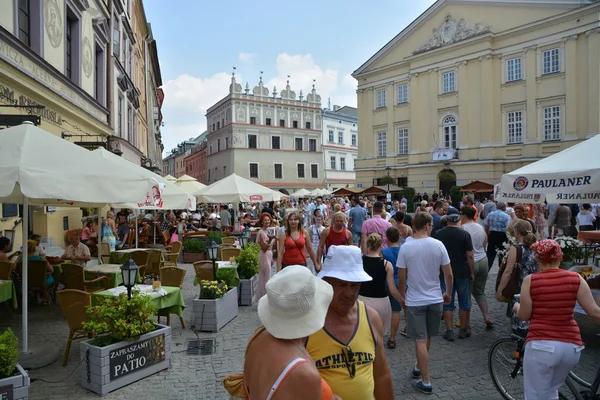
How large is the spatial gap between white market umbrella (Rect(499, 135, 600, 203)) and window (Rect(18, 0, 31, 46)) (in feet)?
38.7

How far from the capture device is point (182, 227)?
1630 cm

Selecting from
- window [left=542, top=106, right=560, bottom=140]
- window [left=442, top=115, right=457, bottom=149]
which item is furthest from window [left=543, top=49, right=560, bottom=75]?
window [left=442, top=115, right=457, bottom=149]

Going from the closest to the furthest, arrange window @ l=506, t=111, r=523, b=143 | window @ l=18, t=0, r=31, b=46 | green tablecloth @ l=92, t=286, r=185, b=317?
green tablecloth @ l=92, t=286, r=185, b=317
window @ l=18, t=0, r=31, b=46
window @ l=506, t=111, r=523, b=143

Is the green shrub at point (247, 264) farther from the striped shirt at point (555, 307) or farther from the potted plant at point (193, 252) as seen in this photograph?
the striped shirt at point (555, 307)

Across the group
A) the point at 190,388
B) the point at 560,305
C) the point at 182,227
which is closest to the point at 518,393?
the point at 560,305

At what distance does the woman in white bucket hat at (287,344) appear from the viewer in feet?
5.75

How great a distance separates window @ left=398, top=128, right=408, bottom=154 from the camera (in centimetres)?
3959

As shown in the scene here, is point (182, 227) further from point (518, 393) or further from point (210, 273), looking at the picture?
point (518, 393)

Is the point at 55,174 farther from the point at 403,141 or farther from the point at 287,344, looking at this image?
the point at 403,141

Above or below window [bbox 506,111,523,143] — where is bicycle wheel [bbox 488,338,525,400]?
below

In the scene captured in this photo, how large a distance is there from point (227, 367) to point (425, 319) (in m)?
2.64

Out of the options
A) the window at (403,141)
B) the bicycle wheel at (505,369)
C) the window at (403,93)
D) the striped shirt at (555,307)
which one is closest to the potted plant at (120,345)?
the bicycle wheel at (505,369)

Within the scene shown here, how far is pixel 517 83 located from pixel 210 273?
32.4 metres

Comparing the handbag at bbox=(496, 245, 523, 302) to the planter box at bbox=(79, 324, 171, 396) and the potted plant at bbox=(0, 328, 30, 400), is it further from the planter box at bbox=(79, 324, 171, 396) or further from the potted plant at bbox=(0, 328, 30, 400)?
the potted plant at bbox=(0, 328, 30, 400)
